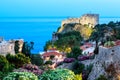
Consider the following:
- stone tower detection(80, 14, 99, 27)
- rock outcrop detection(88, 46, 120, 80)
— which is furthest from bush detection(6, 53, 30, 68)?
stone tower detection(80, 14, 99, 27)

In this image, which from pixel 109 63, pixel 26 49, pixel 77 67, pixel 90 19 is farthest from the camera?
pixel 90 19

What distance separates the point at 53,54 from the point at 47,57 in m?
0.94

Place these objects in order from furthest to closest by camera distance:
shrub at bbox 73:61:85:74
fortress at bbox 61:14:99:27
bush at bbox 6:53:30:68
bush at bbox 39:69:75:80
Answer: fortress at bbox 61:14:99:27 < bush at bbox 6:53:30:68 < shrub at bbox 73:61:85:74 < bush at bbox 39:69:75:80

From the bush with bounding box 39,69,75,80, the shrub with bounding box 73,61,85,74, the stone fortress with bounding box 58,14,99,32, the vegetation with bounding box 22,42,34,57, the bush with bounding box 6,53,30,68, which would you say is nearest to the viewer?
the bush with bounding box 39,69,75,80

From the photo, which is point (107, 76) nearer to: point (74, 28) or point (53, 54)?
point (53, 54)

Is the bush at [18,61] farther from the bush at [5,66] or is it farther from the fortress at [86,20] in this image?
the fortress at [86,20]

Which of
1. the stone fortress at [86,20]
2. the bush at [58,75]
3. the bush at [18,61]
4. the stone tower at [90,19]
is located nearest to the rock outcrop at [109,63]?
the bush at [58,75]

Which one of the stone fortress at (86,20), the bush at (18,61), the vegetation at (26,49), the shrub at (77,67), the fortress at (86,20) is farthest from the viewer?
the fortress at (86,20)

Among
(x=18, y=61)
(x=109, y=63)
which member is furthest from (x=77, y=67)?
(x=109, y=63)

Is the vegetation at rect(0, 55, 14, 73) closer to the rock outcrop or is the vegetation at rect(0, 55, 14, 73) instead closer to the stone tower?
the rock outcrop

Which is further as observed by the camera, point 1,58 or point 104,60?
point 1,58

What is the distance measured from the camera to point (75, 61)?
108 feet

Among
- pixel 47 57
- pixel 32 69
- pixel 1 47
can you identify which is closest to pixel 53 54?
pixel 47 57

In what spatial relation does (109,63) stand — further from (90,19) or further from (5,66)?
(90,19)
